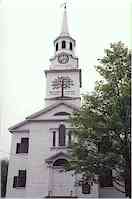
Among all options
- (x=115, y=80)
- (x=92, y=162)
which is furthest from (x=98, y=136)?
(x=115, y=80)

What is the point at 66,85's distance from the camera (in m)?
24.2

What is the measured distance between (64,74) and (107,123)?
15007mm

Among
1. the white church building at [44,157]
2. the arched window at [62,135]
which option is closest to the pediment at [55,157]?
the white church building at [44,157]

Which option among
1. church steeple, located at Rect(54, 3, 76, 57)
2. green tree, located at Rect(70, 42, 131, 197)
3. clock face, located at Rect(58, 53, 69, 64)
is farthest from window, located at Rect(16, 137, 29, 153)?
green tree, located at Rect(70, 42, 131, 197)

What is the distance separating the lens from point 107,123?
1018 cm

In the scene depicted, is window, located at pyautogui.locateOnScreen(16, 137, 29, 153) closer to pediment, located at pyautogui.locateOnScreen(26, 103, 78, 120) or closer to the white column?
pediment, located at pyautogui.locateOnScreen(26, 103, 78, 120)

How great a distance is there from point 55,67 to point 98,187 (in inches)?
441

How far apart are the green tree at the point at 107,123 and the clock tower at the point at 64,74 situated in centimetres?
1194

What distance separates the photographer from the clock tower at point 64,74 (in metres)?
23.7

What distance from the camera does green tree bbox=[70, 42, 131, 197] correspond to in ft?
32.0

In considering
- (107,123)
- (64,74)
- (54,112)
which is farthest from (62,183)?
(107,123)

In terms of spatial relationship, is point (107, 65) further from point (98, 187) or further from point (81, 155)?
point (98, 187)

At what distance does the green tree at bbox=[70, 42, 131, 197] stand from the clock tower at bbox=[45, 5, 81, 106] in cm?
1194

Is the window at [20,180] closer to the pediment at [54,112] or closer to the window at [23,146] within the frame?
the window at [23,146]
